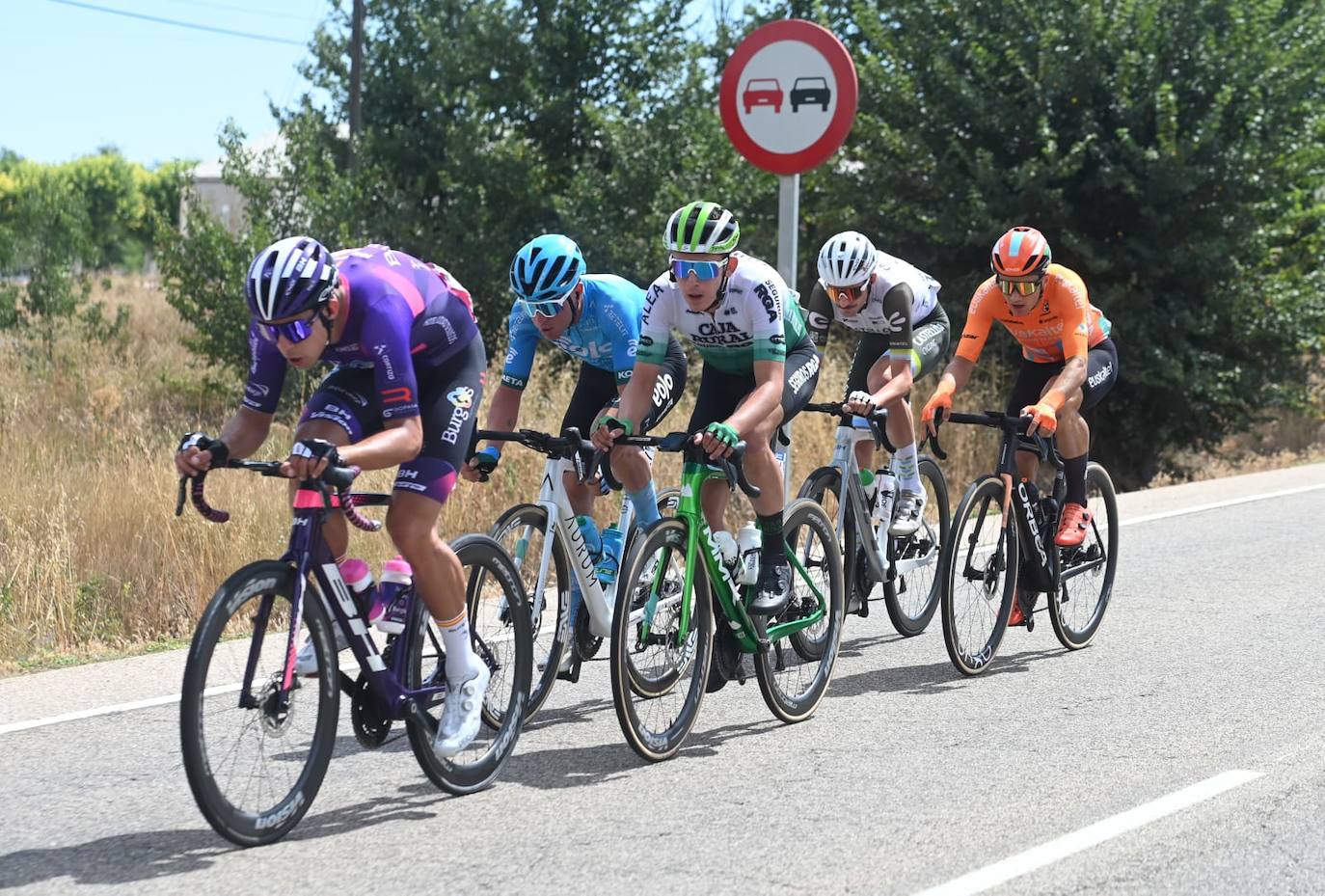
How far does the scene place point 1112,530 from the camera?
8.50 meters

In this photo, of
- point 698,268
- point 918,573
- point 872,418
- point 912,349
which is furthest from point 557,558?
point 918,573

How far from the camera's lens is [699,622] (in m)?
6.12

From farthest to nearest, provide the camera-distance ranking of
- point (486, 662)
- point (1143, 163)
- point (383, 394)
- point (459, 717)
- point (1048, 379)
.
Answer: point (1143, 163), point (1048, 379), point (486, 662), point (459, 717), point (383, 394)

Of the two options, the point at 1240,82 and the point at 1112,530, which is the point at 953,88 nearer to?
the point at 1240,82

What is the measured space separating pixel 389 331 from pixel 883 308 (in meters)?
3.78

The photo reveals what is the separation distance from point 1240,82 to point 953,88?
2.83 meters

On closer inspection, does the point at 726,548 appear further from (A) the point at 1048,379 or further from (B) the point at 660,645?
(A) the point at 1048,379

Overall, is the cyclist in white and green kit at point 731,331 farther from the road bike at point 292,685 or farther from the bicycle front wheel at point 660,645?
the road bike at point 292,685

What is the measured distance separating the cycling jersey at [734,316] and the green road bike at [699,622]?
513 millimetres

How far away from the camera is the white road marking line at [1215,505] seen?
1186cm

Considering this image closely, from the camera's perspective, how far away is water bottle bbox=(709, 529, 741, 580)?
6.27 m

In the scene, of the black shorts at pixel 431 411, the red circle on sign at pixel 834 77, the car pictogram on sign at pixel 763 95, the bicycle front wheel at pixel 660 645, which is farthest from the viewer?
the car pictogram on sign at pixel 763 95

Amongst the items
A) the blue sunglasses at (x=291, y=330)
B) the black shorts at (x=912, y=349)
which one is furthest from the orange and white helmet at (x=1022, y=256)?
the blue sunglasses at (x=291, y=330)

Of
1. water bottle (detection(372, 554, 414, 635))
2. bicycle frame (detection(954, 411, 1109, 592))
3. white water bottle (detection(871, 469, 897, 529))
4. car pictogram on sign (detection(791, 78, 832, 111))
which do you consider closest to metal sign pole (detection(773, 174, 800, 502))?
car pictogram on sign (detection(791, 78, 832, 111))
